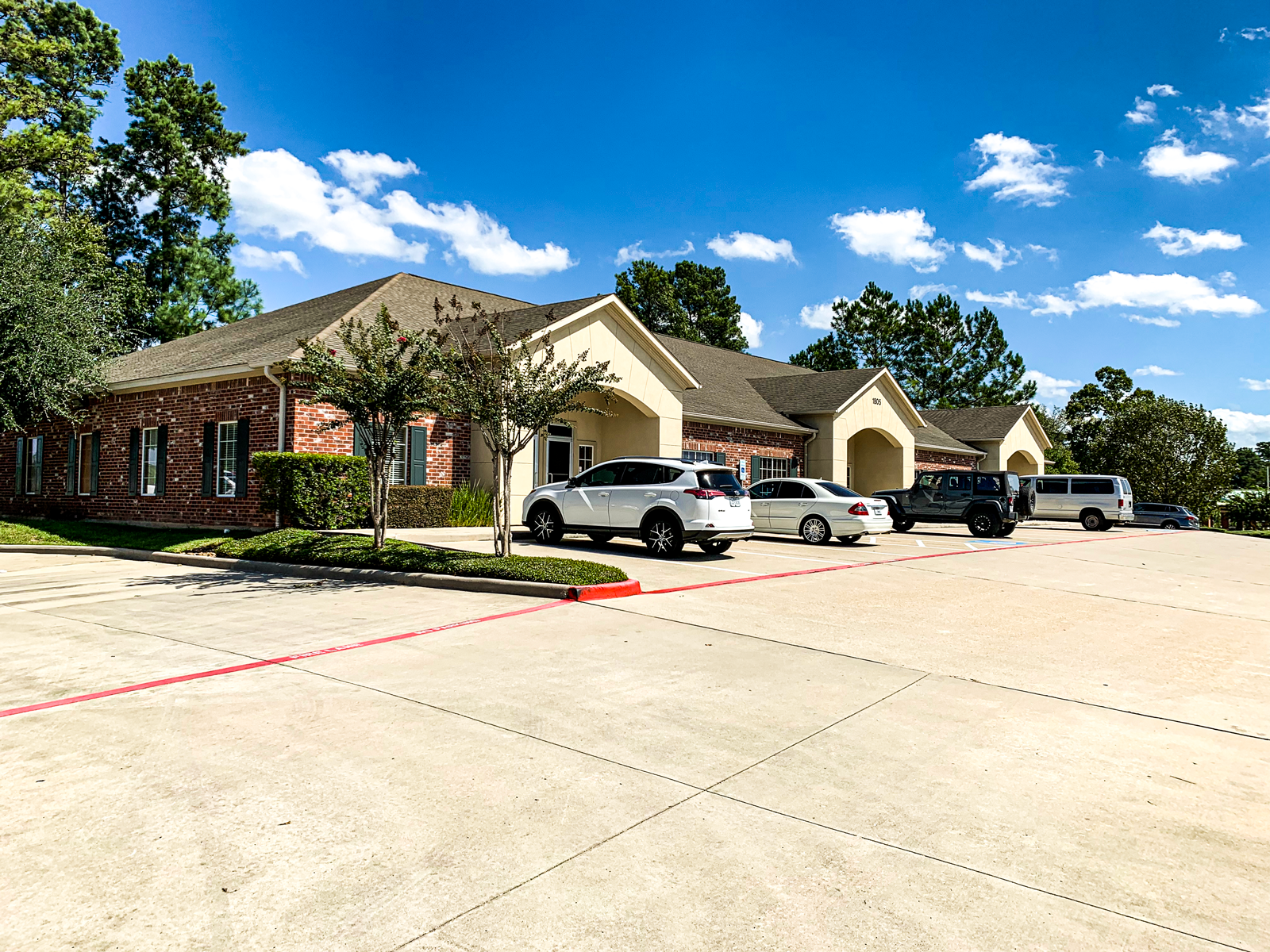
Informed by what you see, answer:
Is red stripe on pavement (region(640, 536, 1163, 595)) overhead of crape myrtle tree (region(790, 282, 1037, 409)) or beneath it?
beneath

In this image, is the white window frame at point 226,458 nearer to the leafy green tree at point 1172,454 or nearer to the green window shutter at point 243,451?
the green window shutter at point 243,451

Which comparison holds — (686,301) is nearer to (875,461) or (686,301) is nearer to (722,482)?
(875,461)

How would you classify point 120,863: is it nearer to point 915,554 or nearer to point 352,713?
point 352,713

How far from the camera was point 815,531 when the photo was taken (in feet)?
62.7

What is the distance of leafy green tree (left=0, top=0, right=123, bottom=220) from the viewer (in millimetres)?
30047

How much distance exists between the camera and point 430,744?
4.78 meters

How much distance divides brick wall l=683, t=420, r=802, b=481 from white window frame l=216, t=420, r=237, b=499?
13.1 metres

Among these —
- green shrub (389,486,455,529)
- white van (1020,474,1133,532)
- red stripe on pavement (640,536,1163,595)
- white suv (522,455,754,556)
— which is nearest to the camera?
red stripe on pavement (640,536,1163,595)

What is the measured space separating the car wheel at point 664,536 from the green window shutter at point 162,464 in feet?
41.4

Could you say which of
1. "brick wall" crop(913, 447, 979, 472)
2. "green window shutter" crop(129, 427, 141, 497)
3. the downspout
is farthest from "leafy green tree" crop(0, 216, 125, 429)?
"brick wall" crop(913, 447, 979, 472)

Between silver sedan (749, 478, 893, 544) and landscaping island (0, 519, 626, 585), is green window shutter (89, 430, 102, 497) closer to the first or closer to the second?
landscaping island (0, 519, 626, 585)

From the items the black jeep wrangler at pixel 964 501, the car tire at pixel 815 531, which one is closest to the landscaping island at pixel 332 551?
the car tire at pixel 815 531

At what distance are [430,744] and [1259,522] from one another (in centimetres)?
5304

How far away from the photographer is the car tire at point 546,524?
16.2 m
